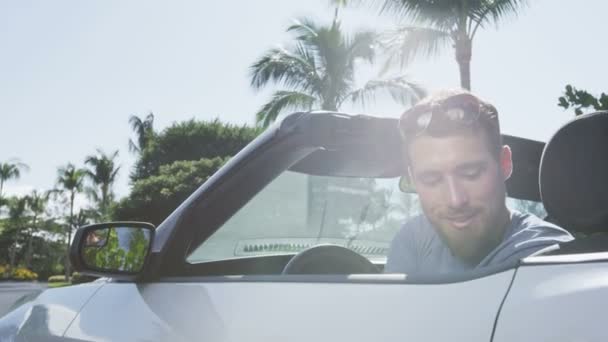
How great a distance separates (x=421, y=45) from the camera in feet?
62.0

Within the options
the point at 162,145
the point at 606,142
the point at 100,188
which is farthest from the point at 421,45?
the point at 100,188

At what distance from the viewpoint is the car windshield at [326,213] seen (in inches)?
88.4

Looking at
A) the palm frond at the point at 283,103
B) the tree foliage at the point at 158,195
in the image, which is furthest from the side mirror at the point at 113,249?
the tree foliage at the point at 158,195

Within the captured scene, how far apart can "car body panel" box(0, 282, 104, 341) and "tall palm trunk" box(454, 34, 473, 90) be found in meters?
15.9

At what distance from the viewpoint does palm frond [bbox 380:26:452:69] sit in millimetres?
18469

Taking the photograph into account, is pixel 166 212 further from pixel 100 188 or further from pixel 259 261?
pixel 100 188

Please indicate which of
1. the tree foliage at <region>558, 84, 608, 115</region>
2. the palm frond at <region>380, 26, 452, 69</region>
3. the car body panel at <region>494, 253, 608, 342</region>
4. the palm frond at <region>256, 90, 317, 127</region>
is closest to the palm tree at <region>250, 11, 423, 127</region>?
the palm frond at <region>256, 90, 317, 127</region>

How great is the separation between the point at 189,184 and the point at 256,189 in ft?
92.0

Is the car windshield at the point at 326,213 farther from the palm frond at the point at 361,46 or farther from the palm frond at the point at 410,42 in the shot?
the palm frond at the point at 361,46

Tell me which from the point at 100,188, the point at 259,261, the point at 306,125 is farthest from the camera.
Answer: the point at 100,188

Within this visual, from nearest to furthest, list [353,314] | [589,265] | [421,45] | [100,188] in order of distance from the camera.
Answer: [589,265]
[353,314]
[421,45]
[100,188]

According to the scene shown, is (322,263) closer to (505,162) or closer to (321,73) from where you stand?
(505,162)

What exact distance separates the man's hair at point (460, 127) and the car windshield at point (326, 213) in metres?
0.55

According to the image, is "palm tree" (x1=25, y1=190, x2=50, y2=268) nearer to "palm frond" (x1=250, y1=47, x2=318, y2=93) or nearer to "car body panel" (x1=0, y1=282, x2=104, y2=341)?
"palm frond" (x1=250, y1=47, x2=318, y2=93)
